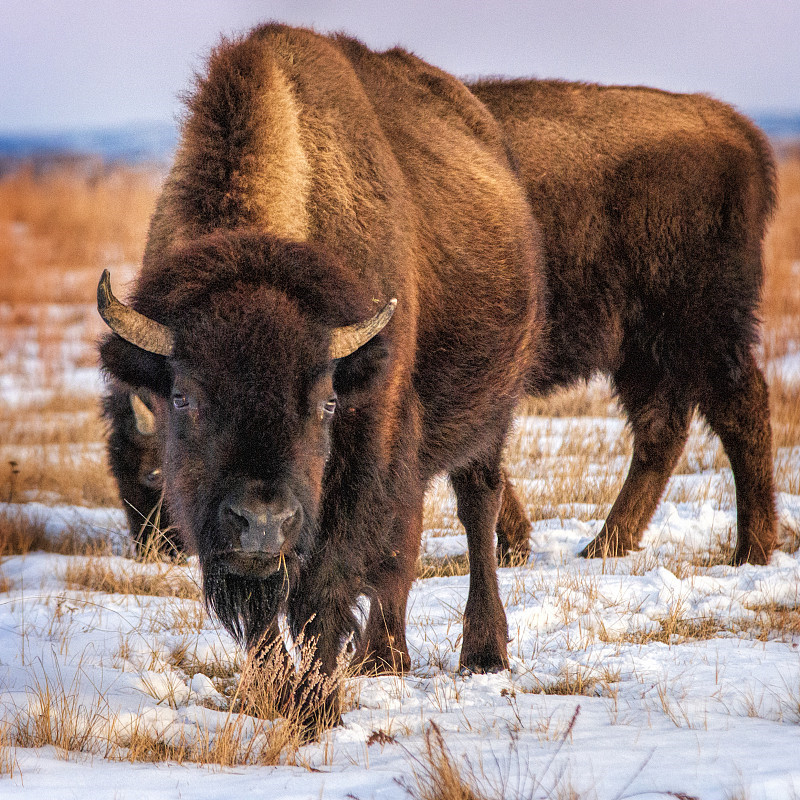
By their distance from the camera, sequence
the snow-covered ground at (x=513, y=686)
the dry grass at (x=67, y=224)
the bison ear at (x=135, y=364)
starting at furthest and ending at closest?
the dry grass at (x=67, y=224), the bison ear at (x=135, y=364), the snow-covered ground at (x=513, y=686)

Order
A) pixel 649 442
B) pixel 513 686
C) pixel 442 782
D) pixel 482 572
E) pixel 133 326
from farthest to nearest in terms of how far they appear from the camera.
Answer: pixel 649 442
pixel 482 572
pixel 513 686
pixel 133 326
pixel 442 782

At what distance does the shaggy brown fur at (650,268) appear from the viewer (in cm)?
630

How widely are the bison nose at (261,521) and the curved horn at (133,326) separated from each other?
2.17 ft

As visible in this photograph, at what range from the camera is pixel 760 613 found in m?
4.87

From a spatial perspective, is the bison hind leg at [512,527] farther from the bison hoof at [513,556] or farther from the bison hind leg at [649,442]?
the bison hind leg at [649,442]

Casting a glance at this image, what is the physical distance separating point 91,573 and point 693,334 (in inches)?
156

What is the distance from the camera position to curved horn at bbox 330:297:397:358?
3.48 meters

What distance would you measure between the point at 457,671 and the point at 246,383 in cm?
201

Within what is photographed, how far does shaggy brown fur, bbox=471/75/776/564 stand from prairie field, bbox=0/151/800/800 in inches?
21.0

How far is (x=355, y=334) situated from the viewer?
11.5 feet

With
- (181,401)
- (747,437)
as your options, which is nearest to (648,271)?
(747,437)

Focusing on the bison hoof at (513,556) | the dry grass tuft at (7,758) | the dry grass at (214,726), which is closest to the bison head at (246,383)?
the dry grass at (214,726)

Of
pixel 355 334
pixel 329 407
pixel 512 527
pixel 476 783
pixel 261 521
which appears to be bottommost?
pixel 512 527

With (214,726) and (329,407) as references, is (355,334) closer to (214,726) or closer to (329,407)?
(329,407)
